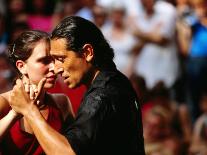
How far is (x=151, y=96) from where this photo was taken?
8820 millimetres

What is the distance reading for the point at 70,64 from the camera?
16.2 ft

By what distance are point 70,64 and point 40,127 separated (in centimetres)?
50

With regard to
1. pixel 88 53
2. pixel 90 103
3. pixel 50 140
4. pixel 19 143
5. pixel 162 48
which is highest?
pixel 88 53

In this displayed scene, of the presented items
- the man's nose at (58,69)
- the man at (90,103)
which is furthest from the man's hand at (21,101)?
the man's nose at (58,69)

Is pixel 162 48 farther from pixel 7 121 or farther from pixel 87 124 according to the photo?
pixel 87 124

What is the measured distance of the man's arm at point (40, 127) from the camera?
4.55 meters

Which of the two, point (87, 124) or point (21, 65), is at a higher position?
point (21, 65)

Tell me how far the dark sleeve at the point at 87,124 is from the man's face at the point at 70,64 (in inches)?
8.5

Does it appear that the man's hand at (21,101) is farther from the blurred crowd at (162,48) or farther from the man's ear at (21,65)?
the blurred crowd at (162,48)

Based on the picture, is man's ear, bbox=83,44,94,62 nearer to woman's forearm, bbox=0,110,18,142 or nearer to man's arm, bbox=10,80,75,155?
man's arm, bbox=10,80,75,155

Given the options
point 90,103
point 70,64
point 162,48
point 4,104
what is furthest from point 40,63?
point 162,48

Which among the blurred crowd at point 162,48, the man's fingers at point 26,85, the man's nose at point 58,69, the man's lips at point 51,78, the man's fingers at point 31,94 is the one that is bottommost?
the blurred crowd at point 162,48

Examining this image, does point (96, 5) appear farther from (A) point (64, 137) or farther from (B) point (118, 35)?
(A) point (64, 137)

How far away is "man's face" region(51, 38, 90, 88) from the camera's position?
4.93 m
